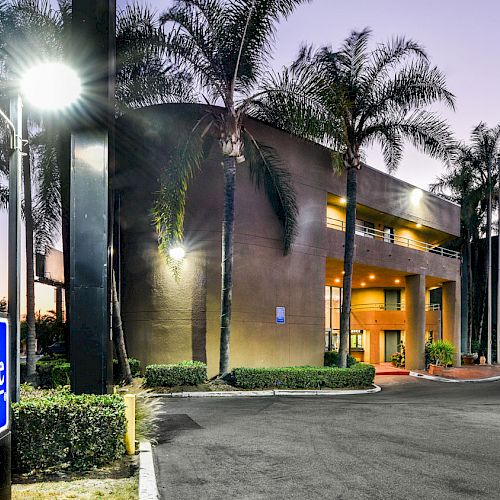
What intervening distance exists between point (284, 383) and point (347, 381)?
283cm

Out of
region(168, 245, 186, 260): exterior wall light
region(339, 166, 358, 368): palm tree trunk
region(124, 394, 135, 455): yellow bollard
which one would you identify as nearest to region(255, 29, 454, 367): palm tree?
region(339, 166, 358, 368): palm tree trunk

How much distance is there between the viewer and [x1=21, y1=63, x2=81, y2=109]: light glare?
25.9 feet

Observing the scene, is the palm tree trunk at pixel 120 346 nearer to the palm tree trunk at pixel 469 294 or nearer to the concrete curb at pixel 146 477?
the concrete curb at pixel 146 477

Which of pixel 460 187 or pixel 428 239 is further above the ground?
pixel 460 187

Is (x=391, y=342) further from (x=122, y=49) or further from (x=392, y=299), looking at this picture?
(x=122, y=49)

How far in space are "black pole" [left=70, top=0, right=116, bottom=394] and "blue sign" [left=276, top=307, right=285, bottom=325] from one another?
53.8 ft

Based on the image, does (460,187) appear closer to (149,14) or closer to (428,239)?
(428,239)

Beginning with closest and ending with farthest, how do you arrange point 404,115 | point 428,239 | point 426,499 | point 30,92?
1. point 426,499
2. point 30,92
3. point 404,115
4. point 428,239

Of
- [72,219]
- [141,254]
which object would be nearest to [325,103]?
[141,254]

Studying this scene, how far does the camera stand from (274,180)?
23.3 metres

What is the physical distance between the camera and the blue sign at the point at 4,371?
4.08 metres

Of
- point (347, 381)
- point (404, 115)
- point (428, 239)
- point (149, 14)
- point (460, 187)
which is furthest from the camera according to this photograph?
point (460, 187)

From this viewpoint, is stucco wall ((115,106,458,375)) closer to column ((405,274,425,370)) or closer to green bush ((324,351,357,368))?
green bush ((324,351,357,368))

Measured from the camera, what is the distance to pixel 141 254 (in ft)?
75.9
